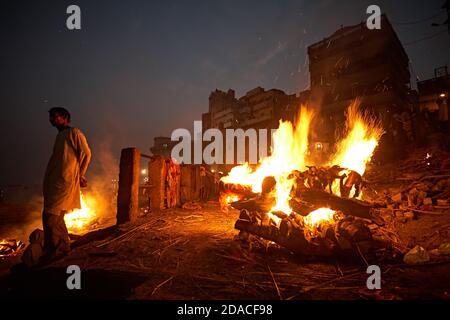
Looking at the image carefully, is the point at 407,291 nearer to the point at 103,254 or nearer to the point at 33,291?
the point at 103,254

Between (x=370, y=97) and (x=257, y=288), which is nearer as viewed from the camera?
(x=257, y=288)

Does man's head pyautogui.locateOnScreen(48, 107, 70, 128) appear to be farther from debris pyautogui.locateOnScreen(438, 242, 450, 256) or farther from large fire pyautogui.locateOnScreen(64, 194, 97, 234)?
large fire pyautogui.locateOnScreen(64, 194, 97, 234)

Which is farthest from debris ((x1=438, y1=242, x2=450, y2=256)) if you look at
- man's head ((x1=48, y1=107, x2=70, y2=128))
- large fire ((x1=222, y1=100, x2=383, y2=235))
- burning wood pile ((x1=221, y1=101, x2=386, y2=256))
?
man's head ((x1=48, y1=107, x2=70, y2=128))

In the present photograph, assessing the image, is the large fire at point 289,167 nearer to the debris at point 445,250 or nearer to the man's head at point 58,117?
the debris at point 445,250

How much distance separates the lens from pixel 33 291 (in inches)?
140

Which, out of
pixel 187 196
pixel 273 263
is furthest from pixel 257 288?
pixel 187 196

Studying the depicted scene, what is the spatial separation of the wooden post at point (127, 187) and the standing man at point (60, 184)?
241cm

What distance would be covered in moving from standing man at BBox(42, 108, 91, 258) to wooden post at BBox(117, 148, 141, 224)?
241cm

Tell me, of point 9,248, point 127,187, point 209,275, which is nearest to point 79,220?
point 9,248

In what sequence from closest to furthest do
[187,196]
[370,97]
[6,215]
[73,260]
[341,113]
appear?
[73,260]
[187,196]
[6,215]
[370,97]
[341,113]

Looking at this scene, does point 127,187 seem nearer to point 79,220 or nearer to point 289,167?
point 289,167

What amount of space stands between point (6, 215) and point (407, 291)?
17832mm

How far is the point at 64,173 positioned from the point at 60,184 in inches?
8.1

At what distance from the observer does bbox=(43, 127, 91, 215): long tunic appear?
14.5 ft
